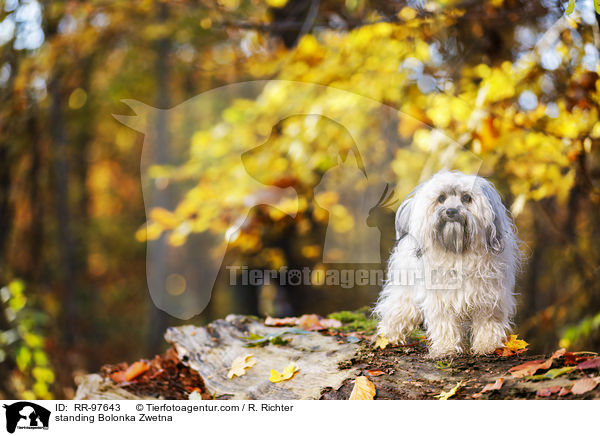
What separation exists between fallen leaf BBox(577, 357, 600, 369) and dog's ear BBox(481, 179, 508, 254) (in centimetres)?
51

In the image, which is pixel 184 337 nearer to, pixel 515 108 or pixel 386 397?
pixel 386 397

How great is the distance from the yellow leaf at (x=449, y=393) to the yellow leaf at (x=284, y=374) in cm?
63

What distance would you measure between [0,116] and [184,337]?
3.68m

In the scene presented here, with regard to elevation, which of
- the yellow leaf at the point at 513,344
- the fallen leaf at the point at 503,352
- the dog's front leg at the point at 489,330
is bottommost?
the fallen leaf at the point at 503,352

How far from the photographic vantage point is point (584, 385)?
1.73 m

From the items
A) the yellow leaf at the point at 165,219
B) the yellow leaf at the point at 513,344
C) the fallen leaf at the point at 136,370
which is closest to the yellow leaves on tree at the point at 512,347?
the yellow leaf at the point at 513,344

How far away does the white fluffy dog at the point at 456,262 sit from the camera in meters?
1.74

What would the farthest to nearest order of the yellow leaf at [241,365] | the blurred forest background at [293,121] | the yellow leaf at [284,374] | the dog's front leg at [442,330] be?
the blurred forest background at [293,121]
the yellow leaf at [241,365]
the yellow leaf at [284,374]
the dog's front leg at [442,330]

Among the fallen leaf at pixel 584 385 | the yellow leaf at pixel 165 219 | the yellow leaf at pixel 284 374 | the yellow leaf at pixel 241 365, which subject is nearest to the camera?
the fallen leaf at pixel 584 385

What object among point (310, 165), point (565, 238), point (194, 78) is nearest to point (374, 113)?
point (310, 165)

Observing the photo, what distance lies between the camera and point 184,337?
271cm

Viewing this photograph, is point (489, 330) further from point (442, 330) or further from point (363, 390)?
point (363, 390)

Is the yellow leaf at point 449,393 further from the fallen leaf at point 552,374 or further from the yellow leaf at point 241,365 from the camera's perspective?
the yellow leaf at point 241,365
